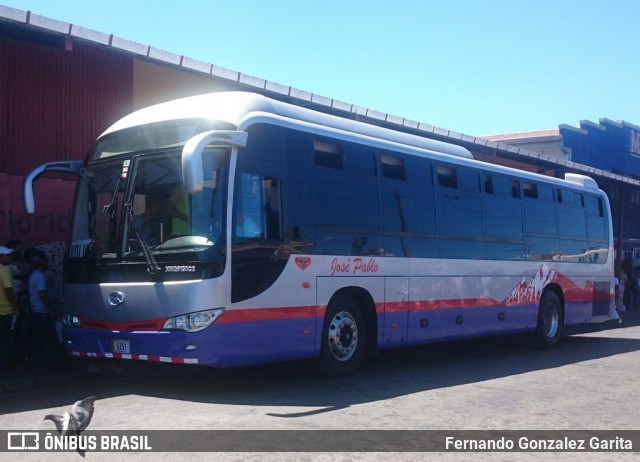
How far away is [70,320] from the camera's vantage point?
388 inches

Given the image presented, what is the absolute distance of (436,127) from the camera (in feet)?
70.8

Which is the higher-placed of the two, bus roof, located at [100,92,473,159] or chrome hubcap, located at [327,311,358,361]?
bus roof, located at [100,92,473,159]

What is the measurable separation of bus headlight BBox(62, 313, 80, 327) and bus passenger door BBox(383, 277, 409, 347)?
13.9 ft

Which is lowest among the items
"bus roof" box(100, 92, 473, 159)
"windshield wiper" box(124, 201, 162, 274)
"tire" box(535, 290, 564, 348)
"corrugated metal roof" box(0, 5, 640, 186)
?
"tire" box(535, 290, 564, 348)

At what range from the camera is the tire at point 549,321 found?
15523 millimetres

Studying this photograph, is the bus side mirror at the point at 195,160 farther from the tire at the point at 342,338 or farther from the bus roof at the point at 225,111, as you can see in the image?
the tire at the point at 342,338

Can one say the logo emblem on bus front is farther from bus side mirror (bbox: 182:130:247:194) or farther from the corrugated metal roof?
the corrugated metal roof

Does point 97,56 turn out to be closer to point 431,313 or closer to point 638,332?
point 431,313

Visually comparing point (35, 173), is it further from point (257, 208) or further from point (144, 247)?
point (257, 208)

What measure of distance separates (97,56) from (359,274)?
6.82 metres

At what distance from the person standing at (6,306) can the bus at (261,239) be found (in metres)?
0.71

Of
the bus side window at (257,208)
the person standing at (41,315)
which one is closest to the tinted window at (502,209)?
the bus side window at (257,208)

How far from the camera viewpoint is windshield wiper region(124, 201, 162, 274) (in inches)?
349

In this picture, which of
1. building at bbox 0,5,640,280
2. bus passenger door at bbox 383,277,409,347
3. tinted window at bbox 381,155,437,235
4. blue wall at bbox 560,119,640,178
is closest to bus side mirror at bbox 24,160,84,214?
building at bbox 0,5,640,280
